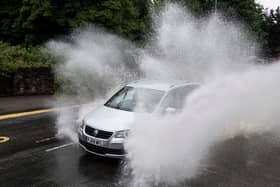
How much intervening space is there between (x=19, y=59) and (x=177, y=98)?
10444mm

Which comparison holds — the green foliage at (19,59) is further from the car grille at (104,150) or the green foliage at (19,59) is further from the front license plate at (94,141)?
the car grille at (104,150)

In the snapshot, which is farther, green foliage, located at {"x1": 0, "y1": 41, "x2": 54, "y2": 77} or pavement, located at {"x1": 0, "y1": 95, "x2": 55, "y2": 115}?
green foliage, located at {"x1": 0, "y1": 41, "x2": 54, "y2": 77}

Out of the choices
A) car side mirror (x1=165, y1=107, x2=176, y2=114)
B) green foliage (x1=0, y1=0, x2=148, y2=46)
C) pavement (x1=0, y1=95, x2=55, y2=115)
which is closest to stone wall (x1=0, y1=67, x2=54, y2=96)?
pavement (x1=0, y1=95, x2=55, y2=115)

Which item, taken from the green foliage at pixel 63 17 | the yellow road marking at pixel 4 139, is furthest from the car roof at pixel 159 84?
the green foliage at pixel 63 17

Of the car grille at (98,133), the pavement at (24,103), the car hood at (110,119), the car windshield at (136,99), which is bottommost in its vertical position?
the pavement at (24,103)

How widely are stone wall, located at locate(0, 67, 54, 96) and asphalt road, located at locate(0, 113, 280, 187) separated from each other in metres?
5.92

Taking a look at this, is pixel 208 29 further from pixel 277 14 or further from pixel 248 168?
pixel 277 14

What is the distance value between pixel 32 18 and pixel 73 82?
8323 millimetres

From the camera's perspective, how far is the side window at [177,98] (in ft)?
25.3

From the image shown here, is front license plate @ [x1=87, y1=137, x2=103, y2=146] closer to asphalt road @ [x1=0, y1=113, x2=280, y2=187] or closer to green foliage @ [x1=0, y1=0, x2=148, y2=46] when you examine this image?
asphalt road @ [x1=0, y1=113, x2=280, y2=187]

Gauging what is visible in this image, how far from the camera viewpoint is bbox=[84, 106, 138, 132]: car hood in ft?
22.0

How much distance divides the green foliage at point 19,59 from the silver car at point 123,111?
326 inches

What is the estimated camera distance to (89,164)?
693 cm

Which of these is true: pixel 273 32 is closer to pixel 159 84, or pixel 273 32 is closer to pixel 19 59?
pixel 19 59
